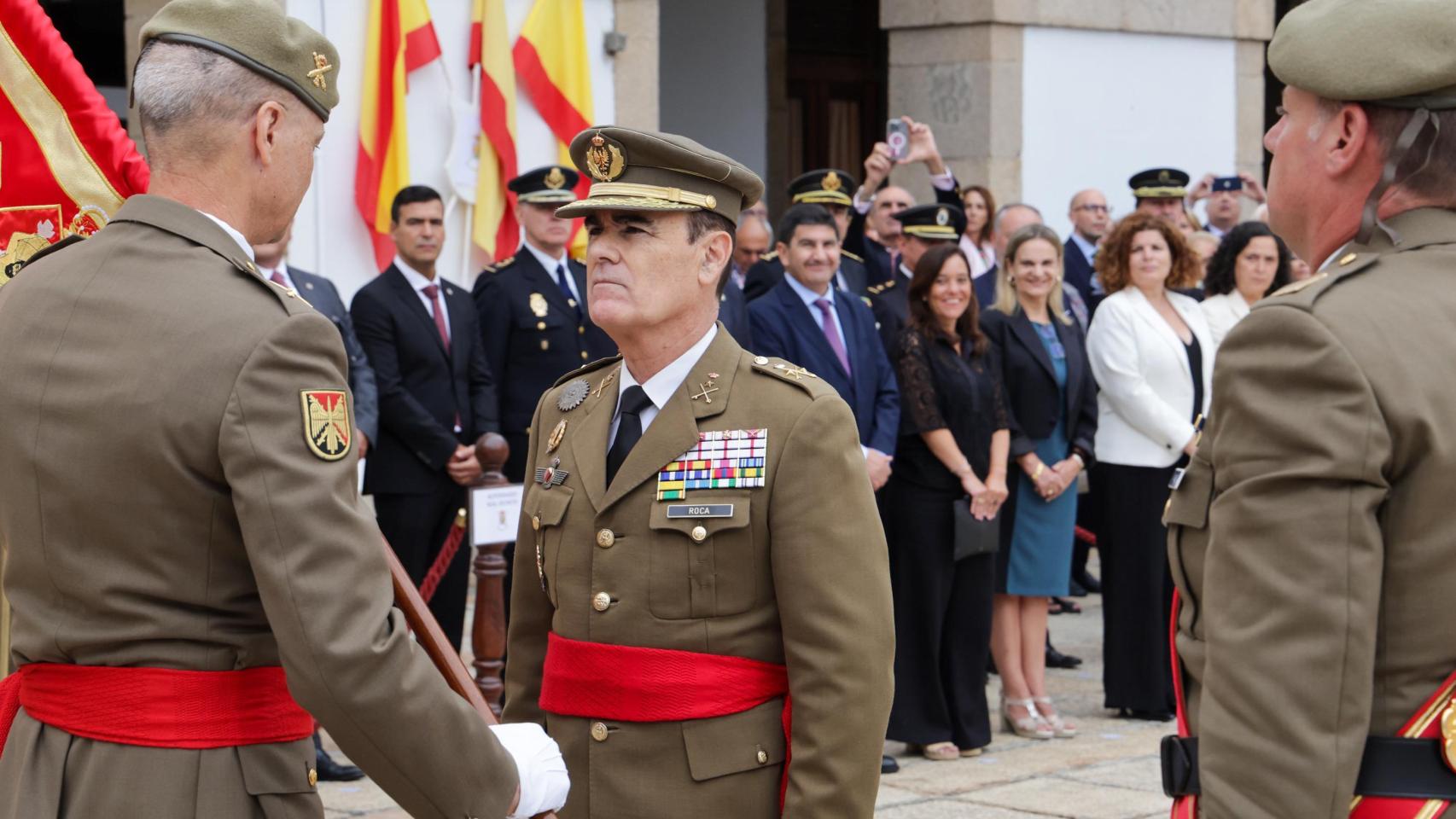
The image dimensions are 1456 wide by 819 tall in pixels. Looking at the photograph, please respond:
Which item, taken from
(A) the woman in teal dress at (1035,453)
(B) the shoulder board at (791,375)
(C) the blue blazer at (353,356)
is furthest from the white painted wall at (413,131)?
(B) the shoulder board at (791,375)

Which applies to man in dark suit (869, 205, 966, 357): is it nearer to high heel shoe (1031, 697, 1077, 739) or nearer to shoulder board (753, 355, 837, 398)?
high heel shoe (1031, 697, 1077, 739)

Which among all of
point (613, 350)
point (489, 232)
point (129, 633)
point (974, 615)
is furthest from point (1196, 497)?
point (489, 232)

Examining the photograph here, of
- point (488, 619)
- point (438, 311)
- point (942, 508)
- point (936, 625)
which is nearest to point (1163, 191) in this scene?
point (942, 508)

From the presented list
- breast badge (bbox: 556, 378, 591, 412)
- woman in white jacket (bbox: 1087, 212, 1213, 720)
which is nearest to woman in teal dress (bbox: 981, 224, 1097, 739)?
woman in white jacket (bbox: 1087, 212, 1213, 720)

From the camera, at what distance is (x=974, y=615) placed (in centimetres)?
694

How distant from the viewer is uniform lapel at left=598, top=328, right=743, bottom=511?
315cm

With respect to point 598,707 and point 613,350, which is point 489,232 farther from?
point 598,707

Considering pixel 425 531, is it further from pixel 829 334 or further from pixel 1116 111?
pixel 1116 111

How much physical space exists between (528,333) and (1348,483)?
549 centimetres

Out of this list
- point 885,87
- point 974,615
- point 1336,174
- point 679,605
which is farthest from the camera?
point 885,87

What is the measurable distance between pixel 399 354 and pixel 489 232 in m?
2.43

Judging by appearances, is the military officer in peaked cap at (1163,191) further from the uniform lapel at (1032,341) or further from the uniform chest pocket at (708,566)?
the uniform chest pocket at (708,566)

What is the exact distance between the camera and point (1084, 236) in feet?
35.4

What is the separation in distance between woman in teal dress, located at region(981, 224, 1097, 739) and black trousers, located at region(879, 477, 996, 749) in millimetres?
350
